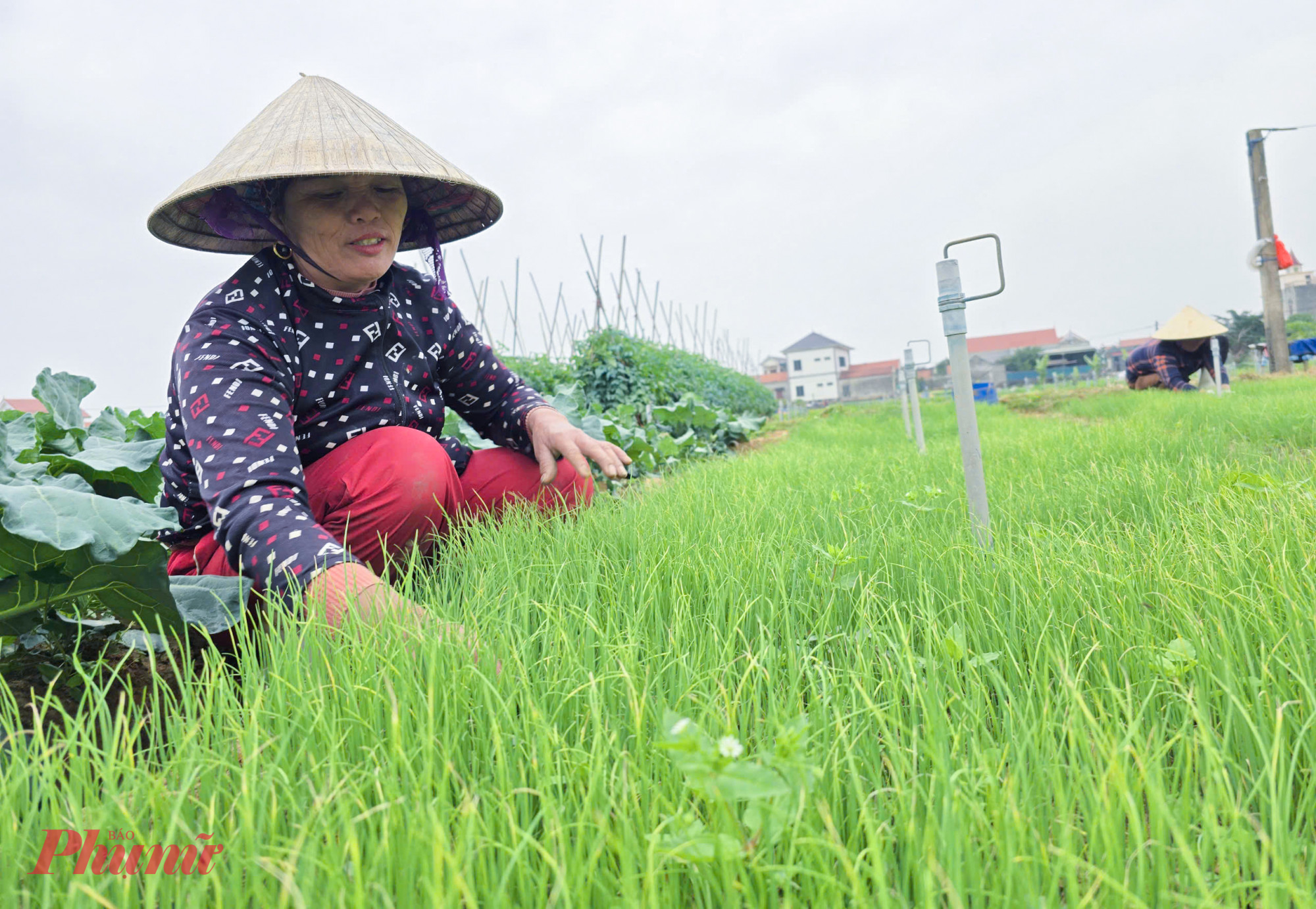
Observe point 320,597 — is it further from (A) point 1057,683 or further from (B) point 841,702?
(A) point 1057,683

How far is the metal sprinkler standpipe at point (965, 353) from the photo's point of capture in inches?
62.2

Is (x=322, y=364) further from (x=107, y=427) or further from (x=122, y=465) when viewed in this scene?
(x=107, y=427)

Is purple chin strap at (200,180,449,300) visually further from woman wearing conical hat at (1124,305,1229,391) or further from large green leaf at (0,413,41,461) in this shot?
woman wearing conical hat at (1124,305,1229,391)

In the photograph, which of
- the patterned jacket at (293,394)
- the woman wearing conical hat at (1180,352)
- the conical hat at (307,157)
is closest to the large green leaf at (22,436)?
the patterned jacket at (293,394)

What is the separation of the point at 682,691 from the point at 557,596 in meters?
0.45

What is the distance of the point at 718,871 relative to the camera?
0.63 metres

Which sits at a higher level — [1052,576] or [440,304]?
[440,304]

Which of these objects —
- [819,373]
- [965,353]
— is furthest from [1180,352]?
[819,373]

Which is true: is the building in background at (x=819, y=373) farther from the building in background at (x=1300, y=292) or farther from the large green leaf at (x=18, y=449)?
the large green leaf at (x=18, y=449)

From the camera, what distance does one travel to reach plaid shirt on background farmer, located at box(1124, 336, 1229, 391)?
28.8ft

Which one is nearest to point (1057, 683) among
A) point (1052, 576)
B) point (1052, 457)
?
point (1052, 576)

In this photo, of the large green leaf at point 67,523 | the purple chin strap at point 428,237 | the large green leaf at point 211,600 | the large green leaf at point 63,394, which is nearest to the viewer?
the large green leaf at point 67,523

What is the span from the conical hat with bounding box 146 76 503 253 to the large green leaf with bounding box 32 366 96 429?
76cm

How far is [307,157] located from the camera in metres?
1.55
